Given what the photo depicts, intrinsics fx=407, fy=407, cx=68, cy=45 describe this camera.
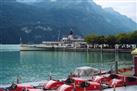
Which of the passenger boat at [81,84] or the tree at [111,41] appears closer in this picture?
the passenger boat at [81,84]

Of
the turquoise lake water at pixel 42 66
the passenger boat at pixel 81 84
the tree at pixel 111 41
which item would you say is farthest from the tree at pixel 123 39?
the passenger boat at pixel 81 84

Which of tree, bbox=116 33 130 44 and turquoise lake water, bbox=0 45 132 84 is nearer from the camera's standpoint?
turquoise lake water, bbox=0 45 132 84

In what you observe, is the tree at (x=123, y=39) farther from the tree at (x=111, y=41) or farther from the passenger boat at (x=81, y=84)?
the passenger boat at (x=81, y=84)

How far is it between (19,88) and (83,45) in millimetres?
169993

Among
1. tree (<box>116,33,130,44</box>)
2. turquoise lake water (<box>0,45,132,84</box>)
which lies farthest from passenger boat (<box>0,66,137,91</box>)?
tree (<box>116,33,130,44</box>)

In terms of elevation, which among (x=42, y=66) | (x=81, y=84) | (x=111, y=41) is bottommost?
(x=42, y=66)

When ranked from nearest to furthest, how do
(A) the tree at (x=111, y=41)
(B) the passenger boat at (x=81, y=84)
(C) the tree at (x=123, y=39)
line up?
1. (B) the passenger boat at (x=81, y=84)
2. (C) the tree at (x=123, y=39)
3. (A) the tree at (x=111, y=41)

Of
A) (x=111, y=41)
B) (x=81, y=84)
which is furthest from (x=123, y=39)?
(x=81, y=84)

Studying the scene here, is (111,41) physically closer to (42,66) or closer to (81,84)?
(42,66)

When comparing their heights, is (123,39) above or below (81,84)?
above

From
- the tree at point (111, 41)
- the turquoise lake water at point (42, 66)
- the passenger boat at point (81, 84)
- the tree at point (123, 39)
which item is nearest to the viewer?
the passenger boat at point (81, 84)

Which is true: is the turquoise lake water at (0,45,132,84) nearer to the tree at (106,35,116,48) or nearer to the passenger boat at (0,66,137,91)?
Answer: the passenger boat at (0,66,137,91)

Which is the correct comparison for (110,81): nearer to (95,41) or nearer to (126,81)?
(126,81)

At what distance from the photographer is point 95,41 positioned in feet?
617
